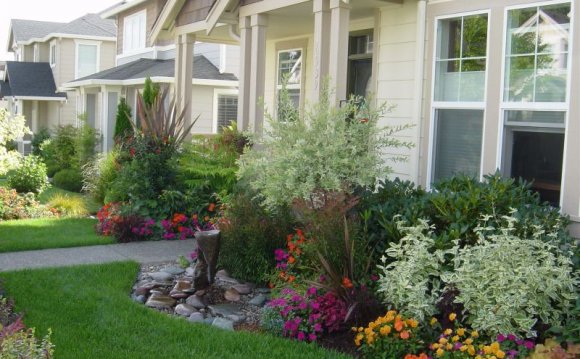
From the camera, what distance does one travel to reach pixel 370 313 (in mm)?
5969

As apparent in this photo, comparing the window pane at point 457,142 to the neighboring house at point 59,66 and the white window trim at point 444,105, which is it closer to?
the white window trim at point 444,105

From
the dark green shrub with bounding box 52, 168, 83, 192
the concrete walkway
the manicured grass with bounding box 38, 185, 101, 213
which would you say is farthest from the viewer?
the dark green shrub with bounding box 52, 168, 83, 192

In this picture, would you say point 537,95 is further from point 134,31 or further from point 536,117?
point 134,31

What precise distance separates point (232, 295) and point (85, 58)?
2748cm

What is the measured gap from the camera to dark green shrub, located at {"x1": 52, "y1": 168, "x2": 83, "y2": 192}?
59.7 ft

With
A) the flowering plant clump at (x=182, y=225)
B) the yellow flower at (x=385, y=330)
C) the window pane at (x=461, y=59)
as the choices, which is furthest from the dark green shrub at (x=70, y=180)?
the yellow flower at (x=385, y=330)

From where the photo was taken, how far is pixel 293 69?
13055 mm

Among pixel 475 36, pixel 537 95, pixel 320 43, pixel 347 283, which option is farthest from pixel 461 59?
pixel 347 283

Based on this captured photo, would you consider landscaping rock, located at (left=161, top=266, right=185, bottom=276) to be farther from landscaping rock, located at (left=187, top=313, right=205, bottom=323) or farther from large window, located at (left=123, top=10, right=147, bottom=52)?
large window, located at (left=123, top=10, right=147, bottom=52)

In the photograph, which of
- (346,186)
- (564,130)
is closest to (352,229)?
(346,186)

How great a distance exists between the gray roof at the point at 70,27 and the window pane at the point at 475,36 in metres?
26.4

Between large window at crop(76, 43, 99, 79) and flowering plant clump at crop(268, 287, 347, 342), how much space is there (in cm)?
2827

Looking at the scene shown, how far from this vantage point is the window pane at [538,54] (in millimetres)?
7367

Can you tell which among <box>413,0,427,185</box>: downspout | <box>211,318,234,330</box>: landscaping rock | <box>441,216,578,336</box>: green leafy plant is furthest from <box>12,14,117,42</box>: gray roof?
<box>441,216,578,336</box>: green leafy plant
